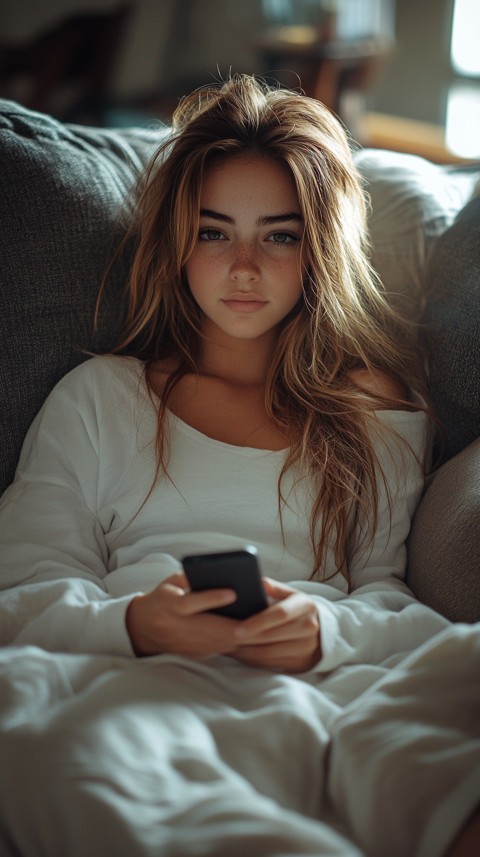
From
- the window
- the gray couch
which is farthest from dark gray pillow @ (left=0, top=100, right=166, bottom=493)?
the window

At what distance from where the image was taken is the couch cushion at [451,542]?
1.06m

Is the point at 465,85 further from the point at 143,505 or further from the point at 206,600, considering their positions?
the point at 206,600

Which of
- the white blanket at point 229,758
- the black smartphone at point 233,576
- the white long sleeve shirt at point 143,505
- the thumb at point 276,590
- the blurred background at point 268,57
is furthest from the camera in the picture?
the blurred background at point 268,57

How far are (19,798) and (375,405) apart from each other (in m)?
0.71

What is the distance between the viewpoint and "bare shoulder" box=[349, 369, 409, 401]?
4.18ft

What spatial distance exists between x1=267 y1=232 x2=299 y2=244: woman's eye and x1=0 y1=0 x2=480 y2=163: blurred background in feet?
9.56

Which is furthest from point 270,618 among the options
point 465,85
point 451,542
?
point 465,85

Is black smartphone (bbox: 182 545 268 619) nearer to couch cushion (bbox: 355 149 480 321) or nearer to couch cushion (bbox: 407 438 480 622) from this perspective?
couch cushion (bbox: 407 438 480 622)

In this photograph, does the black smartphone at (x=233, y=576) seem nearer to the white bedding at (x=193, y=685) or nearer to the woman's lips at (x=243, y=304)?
the white bedding at (x=193, y=685)

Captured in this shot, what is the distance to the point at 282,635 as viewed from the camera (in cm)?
95

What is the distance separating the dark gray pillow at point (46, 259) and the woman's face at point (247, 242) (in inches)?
5.9

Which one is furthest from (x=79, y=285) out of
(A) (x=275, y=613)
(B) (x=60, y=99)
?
(B) (x=60, y=99)

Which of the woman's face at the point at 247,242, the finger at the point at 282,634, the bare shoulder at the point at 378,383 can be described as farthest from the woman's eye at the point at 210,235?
the finger at the point at 282,634

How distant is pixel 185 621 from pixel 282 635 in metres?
0.11
